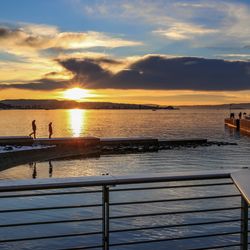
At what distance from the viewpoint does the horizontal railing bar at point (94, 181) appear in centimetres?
330

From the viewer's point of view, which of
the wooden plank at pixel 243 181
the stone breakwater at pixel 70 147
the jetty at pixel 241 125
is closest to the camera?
the wooden plank at pixel 243 181

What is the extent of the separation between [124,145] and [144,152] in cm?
510

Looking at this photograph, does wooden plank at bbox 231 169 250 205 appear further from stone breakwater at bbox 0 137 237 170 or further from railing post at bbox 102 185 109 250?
stone breakwater at bbox 0 137 237 170

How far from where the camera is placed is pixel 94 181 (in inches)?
138

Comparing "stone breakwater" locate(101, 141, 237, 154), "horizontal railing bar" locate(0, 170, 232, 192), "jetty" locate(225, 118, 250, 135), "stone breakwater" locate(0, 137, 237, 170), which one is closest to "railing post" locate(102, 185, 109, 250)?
"horizontal railing bar" locate(0, 170, 232, 192)

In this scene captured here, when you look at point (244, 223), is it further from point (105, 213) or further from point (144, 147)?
point (144, 147)

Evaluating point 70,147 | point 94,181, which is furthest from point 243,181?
point 70,147

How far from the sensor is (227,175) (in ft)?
12.5

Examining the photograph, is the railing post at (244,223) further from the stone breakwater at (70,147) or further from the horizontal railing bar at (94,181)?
the stone breakwater at (70,147)

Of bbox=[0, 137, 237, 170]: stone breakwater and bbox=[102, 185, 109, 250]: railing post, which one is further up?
bbox=[102, 185, 109, 250]: railing post

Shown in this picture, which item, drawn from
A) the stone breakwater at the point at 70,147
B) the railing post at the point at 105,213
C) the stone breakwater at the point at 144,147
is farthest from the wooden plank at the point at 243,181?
the stone breakwater at the point at 144,147

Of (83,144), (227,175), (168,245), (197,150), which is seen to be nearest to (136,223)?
(168,245)

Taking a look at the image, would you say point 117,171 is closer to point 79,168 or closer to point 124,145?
point 79,168

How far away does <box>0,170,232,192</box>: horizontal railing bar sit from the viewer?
3.30 meters
